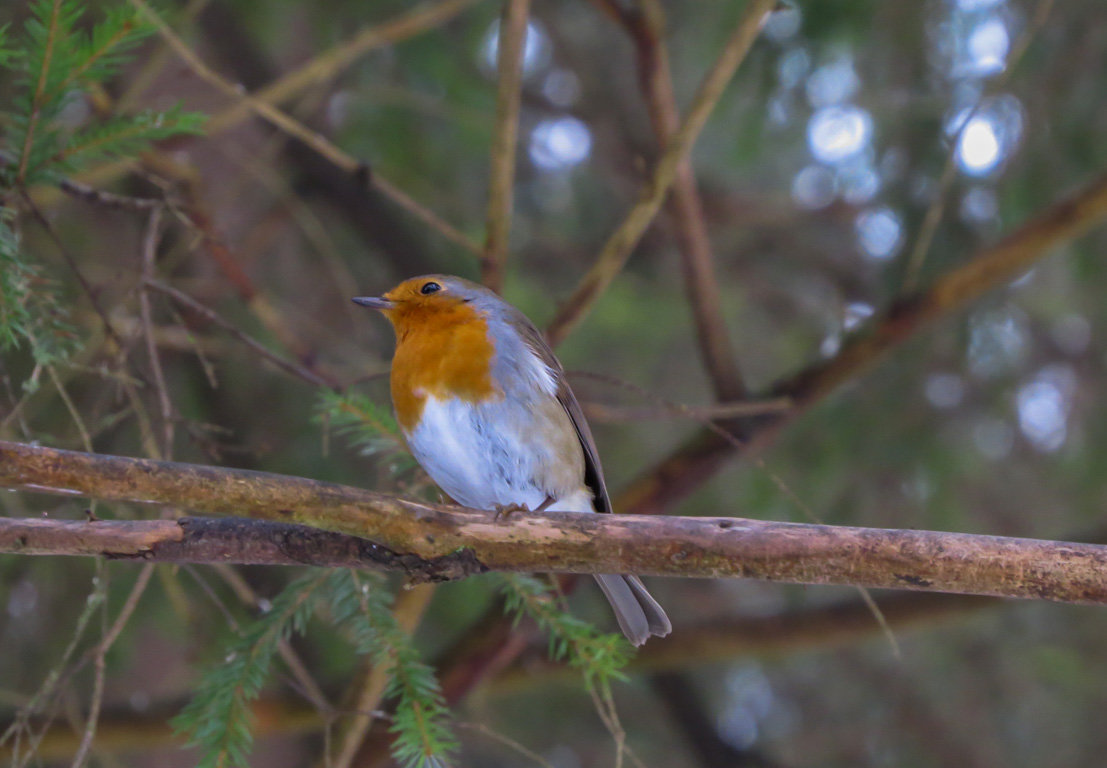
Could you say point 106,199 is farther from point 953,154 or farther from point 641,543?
point 953,154

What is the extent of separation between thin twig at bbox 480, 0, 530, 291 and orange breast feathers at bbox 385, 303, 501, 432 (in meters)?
0.36

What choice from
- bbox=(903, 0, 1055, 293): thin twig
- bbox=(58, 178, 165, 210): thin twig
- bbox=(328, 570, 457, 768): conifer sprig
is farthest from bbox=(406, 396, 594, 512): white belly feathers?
bbox=(903, 0, 1055, 293): thin twig

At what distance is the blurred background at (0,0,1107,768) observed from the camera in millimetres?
3604

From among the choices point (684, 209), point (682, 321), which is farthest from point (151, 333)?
point (682, 321)

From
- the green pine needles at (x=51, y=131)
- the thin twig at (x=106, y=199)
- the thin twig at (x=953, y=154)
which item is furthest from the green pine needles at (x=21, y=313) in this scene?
the thin twig at (x=953, y=154)

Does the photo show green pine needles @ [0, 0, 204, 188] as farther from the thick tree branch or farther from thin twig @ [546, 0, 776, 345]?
thin twig @ [546, 0, 776, 345]

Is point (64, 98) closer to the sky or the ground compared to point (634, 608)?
closer to the sky

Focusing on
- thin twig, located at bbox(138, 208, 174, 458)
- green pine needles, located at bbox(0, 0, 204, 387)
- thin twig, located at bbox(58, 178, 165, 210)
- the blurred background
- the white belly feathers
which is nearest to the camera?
green pine needles, located at bbox(0, 0, 204, 387)

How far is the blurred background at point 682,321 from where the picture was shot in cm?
360

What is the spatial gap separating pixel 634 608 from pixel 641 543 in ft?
2.41

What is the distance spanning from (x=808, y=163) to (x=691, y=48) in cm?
113

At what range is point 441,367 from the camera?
2705mm

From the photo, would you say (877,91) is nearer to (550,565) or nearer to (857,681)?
(857,681)

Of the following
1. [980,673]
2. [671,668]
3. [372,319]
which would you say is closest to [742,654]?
[671,668]
